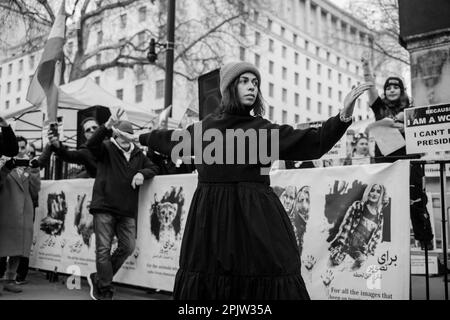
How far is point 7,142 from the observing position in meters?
5.27

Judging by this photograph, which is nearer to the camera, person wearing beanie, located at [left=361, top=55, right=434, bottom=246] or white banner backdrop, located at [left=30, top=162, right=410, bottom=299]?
white banner backdrop, located at [left=30, top=162, right=410, bottom=299]

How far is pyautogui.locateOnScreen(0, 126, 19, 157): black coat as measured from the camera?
5250 millimetres

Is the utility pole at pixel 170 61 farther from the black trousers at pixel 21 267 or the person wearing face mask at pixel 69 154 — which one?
the black trousers at pixel 21 267

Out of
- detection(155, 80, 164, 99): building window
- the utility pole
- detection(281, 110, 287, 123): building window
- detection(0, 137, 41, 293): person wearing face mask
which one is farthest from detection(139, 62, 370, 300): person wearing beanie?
detection(281, 110, 287, 123): building window

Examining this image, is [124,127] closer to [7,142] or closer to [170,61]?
[7,142]

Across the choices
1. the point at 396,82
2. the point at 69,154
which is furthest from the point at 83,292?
the point at 396,82

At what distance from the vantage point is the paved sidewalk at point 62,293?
588 cm

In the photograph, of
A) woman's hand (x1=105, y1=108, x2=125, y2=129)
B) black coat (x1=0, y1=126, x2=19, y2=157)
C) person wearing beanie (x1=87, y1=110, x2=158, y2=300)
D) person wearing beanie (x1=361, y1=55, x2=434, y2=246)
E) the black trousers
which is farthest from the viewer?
the black trousers

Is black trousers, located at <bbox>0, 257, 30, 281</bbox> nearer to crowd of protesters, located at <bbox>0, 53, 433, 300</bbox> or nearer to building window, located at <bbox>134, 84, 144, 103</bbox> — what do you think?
crowd of protesters, located at <bbox>0, 53, 433, 300</bbox>

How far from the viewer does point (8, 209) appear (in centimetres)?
645

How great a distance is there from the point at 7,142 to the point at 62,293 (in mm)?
2021

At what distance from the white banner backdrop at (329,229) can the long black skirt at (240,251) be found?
160 cm
